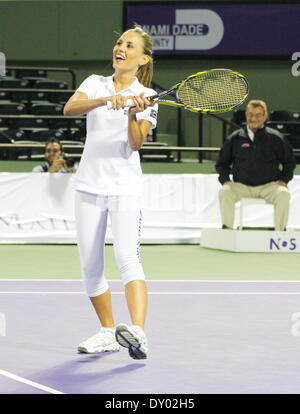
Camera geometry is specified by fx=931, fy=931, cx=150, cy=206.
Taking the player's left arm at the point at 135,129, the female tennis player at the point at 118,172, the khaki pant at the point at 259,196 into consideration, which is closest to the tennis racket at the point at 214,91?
the female tennis player at the point at 118,172

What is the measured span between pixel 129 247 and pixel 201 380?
0.92 m

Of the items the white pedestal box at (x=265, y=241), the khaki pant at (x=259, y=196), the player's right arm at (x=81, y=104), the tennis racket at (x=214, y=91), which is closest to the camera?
the player's right arm at (x=81, y=104)

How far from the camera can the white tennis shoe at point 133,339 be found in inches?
192

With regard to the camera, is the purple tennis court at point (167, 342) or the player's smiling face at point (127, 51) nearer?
the purple tennis court at point (167, 342)

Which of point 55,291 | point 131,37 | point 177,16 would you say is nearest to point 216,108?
point 131,37

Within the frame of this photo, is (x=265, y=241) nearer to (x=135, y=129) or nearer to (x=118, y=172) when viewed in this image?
(x=118, y=172)

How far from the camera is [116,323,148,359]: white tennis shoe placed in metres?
4.88

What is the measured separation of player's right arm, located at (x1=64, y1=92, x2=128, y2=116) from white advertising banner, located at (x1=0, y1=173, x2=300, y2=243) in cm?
713

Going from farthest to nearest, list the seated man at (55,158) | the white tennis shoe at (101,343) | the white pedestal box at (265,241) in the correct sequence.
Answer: the seated man at (55,158), the white pedestal box at (265,241), the white tennis shoe at (101,343)

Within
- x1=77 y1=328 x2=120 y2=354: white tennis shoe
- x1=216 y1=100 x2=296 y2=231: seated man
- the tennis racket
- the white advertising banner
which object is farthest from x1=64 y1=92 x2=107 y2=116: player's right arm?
the white advertising banner

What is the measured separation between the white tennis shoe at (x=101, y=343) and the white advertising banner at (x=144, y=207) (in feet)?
22.4

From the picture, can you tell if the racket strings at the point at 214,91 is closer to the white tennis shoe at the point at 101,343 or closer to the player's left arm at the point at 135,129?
the player's left arm at the point at 135,129
